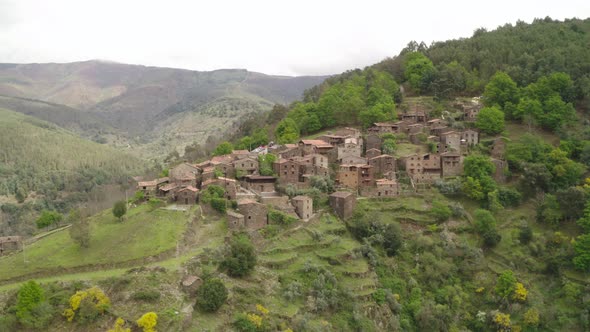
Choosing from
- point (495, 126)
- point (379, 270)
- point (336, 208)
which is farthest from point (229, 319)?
point (495, 126)

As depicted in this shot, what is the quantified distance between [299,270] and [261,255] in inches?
132

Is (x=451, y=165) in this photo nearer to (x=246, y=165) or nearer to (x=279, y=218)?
(x=279, y=218)

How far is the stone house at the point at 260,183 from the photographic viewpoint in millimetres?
48344

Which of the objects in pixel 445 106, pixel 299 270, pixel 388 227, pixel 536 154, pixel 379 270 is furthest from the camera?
pixel 445 106

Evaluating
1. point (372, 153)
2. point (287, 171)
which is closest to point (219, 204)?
point (287, 171)

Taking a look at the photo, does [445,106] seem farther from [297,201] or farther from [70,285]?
[70,285]

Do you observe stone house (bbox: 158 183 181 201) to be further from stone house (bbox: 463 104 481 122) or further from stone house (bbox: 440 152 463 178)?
stone house (bbox: 463 104 481 122)

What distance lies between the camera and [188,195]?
44406 millimetres

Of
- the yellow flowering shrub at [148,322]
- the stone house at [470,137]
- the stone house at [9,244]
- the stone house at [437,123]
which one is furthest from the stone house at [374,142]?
the stone house at [9,244]

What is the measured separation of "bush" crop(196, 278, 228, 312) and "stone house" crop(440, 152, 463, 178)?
30689 millimetres

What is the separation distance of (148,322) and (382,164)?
3221 centimetres

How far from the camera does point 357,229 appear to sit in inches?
1710

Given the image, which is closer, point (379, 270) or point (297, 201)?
point (379, 270)

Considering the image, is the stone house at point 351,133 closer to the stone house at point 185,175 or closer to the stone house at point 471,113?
the stone house at point 471,113
